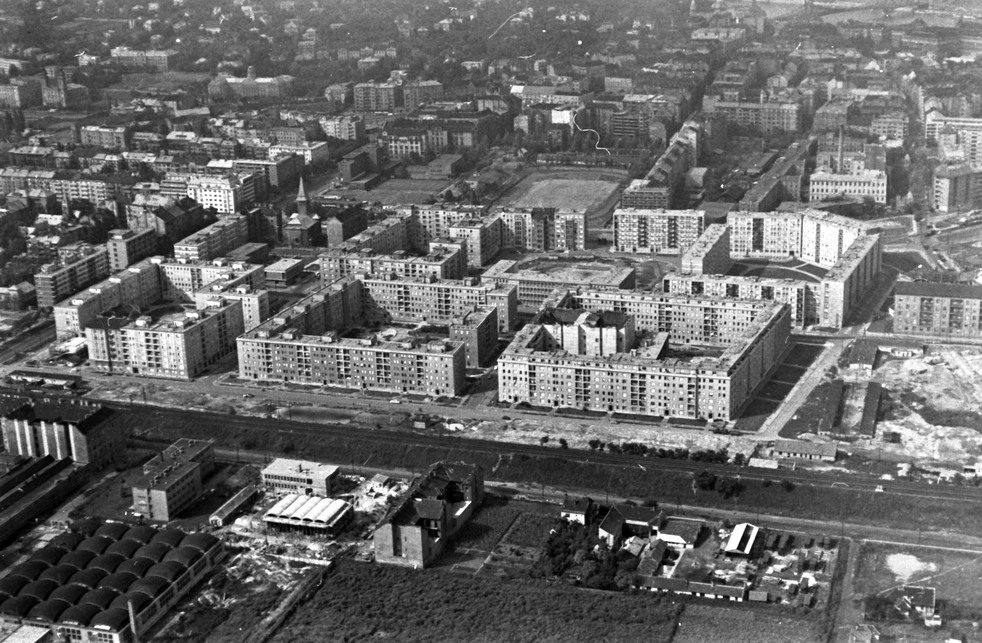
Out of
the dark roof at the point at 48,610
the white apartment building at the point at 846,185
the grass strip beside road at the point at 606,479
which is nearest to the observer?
the dark roof at the point at 48,610

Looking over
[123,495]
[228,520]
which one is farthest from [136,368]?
[228,520]

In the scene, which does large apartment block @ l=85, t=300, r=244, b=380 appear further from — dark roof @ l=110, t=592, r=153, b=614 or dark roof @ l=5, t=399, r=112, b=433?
dark roof @ l=110, t=592, r=153, b=614

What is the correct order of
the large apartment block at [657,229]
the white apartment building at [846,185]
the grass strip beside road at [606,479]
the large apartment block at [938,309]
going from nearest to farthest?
the grass strip beside road at [606,479] < the large apartment block at [938,309] < the large apartment block at [657,229] < the white apartment building at [846,185]

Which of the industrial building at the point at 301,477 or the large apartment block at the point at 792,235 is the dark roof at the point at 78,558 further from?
the large apartment block at the point at 792,235

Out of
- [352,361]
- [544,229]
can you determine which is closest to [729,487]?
[352,361]

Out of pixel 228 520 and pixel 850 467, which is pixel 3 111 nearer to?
pixel 228 520

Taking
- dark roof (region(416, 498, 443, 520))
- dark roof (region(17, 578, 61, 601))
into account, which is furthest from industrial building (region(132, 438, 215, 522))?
dark roof (region(416, 498, 443, 520))

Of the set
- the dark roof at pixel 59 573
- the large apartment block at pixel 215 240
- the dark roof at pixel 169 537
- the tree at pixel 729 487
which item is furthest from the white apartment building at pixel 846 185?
the dark roof at pixel 59 573
